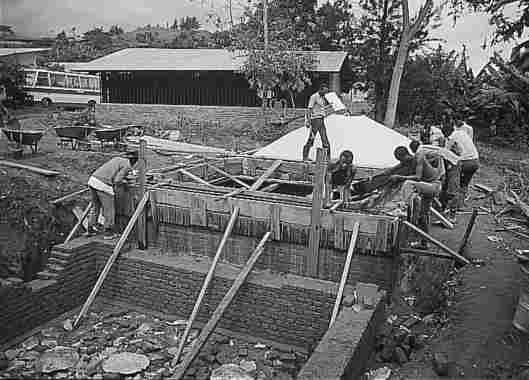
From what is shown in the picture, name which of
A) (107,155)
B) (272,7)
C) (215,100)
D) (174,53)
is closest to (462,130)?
(107,155)

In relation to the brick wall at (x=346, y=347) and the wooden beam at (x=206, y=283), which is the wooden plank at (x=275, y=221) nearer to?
the wooden beam at (x=206, y=283)

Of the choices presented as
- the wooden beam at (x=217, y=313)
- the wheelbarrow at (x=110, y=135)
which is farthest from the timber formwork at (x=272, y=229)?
the wheelbarrow at (x=110, y=135)

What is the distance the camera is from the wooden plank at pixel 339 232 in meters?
6.61

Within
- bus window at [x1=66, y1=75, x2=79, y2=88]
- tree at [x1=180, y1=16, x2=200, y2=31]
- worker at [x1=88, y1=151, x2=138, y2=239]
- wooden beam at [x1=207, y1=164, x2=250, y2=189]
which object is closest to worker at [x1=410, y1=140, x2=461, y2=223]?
wooden beam at [x1=207, y1=164, x2=250, y2=189]

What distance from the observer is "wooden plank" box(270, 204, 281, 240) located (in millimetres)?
6910

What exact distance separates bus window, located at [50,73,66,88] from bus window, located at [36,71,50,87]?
37 cm

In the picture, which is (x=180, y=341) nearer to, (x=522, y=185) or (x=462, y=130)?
(x=462, y=130)

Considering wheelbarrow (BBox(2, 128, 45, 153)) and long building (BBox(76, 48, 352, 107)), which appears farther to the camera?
long building (BBox(76, 48, 352, 107))

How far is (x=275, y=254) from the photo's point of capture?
7109 mm

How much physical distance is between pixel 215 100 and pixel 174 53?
15.3 feet

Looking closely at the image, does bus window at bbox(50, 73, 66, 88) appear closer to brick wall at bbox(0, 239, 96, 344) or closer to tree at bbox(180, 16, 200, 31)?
brick wall at bbox(0, 239, 96, 344)

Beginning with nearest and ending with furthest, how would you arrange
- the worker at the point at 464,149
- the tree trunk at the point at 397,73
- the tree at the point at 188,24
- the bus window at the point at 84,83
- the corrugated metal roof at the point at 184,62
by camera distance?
1. the worker at the point at 464,149
2. the tree trunk at the point at 397,73
3. the corrugated metal roof at the point at 184,62
4. the bus window at the point at 84,83
5. the tree at the point at 188,24

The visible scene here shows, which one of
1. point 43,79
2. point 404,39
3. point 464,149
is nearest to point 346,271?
point 464,149

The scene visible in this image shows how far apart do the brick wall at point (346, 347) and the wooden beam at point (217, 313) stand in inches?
51.5
